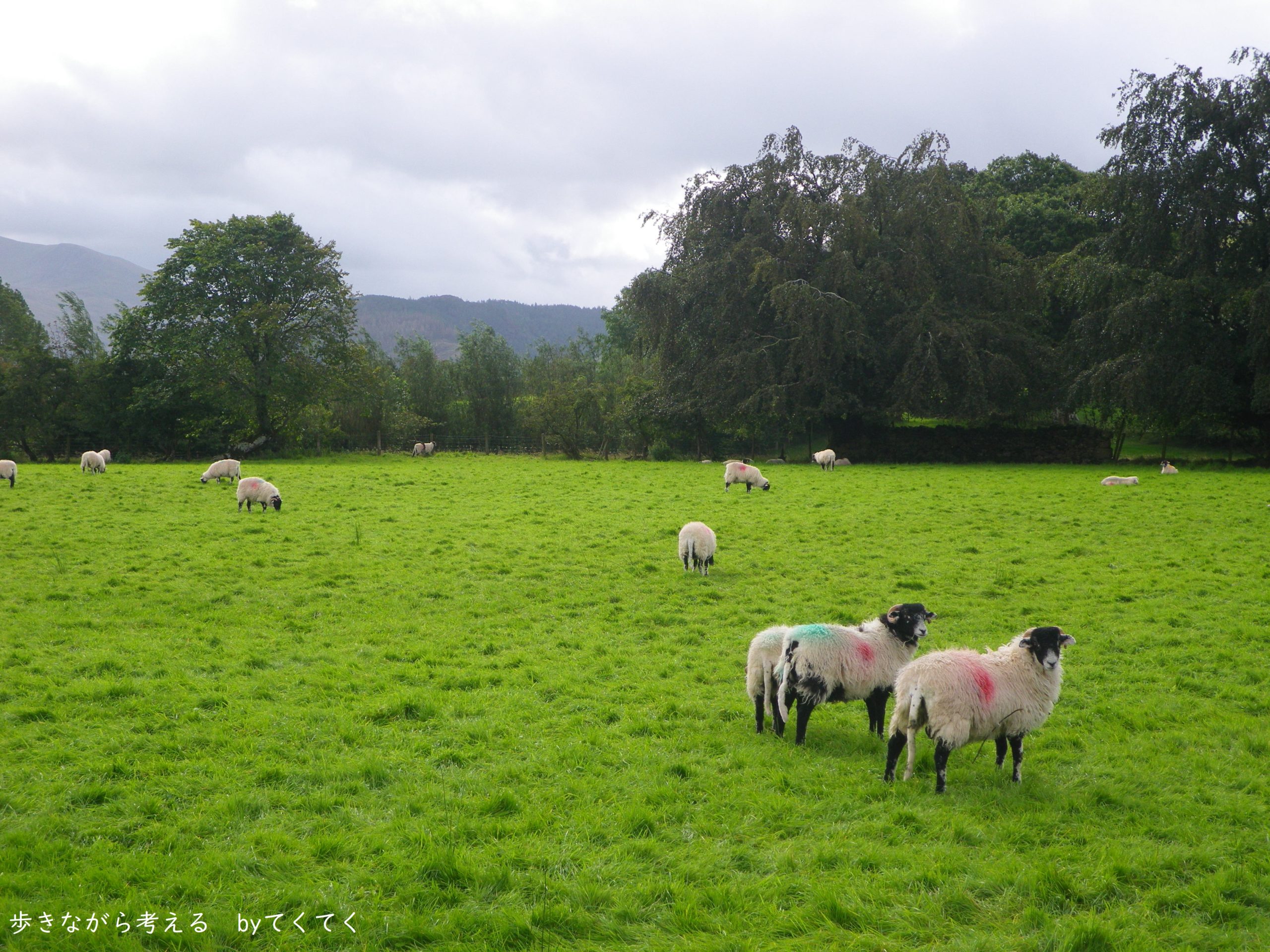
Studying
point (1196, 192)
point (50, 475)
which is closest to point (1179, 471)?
point (1196, 192)

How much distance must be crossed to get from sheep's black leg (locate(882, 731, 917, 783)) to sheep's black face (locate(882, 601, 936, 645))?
1.13 meters

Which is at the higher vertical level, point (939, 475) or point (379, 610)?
point (939, 475)

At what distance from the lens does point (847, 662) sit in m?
7.13

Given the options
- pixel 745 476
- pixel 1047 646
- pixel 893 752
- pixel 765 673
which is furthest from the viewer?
pixel 745 476

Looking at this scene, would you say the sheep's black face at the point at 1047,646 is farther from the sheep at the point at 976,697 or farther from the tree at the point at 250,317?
the tree at the point at 250,317

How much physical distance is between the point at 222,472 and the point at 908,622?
26.8 m

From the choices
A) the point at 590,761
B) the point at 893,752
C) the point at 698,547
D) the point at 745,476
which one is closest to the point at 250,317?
the point at 745,476

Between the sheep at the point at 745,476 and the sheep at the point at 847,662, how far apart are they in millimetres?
19960

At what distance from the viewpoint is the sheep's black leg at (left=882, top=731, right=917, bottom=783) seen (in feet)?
21.3

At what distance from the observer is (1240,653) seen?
9742mm

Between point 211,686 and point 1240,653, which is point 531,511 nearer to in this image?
point 211,686

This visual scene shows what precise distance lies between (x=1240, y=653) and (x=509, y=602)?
1025 centimetres

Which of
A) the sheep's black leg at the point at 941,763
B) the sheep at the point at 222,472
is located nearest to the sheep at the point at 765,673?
the sheep's black leg at the point at 941,763

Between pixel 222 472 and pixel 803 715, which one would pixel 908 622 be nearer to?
pixel 803 715
